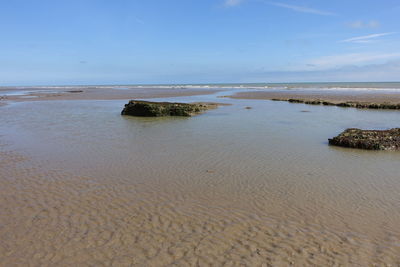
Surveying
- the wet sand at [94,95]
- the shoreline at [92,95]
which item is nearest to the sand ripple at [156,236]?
the shoreline at [92,95]

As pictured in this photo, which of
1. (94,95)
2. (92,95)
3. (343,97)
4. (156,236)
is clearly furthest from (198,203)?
(92,95)

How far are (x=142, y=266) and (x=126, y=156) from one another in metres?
5.46

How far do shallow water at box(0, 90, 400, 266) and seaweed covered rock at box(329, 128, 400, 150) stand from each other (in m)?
0.56

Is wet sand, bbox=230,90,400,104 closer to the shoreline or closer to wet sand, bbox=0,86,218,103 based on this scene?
the shoreline

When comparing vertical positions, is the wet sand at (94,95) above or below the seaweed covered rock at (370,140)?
above

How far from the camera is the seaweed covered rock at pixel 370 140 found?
31.1 ft

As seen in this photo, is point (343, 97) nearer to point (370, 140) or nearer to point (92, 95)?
point (370, 140)

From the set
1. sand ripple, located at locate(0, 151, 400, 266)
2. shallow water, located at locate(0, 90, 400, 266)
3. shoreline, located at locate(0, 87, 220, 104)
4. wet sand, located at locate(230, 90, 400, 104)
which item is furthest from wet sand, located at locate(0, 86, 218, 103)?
sand ripple, located at locate(0, 151, 400, 266)

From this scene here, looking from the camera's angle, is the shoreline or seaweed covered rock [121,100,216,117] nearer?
seaweed covered rock [121,100,216,117]

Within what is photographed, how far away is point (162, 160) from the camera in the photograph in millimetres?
8375

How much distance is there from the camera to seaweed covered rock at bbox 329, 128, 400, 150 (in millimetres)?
9492

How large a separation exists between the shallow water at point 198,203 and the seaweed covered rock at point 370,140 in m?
0.56

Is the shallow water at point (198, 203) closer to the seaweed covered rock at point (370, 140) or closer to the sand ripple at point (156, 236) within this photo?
the sand ripple at point (156, 236)

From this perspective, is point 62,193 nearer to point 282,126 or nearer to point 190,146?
point 190,146
